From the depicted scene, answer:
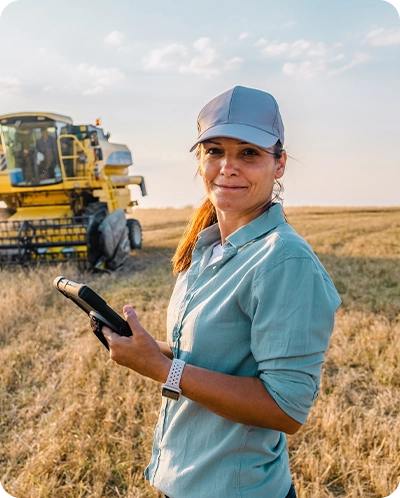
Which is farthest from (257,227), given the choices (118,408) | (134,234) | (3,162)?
(134,234)

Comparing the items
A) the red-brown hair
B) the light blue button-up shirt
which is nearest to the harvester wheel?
the red-brown hair

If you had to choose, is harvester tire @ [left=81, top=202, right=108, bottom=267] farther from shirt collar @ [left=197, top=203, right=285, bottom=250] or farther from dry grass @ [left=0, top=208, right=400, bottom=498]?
shirt collar @ [left=197, top=203, right=285, bottom=250]

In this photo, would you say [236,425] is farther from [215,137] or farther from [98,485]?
[98,485]

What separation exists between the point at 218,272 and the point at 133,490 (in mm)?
1879

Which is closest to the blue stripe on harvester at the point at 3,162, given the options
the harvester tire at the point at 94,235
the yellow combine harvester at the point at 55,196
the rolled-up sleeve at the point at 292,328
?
the yellow combine harvester at the point at 55,196

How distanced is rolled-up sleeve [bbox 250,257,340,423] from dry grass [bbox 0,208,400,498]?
1795 mm

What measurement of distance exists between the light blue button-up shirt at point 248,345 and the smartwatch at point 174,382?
0.10 m

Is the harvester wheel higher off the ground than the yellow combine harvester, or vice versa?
the yellow combine harvester

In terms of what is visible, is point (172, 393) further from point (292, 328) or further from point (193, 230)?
point (193, 230)

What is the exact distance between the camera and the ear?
162 cm

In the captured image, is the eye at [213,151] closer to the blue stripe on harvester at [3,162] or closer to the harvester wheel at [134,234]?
the blue stripe on harvester at [3,162]

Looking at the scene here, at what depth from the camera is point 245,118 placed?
148 cm

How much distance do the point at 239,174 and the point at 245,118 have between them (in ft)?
0.55

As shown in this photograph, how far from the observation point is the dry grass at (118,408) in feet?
9.60
